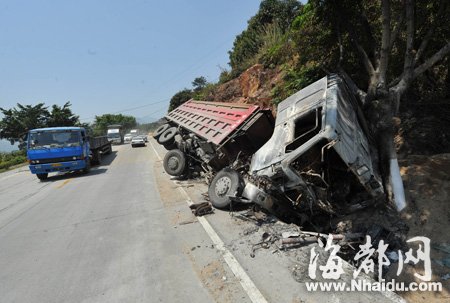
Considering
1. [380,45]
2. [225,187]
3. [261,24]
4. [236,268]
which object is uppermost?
[261,24]

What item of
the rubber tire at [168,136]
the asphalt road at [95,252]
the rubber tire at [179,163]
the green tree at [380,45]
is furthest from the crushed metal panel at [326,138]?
the rubber tire at [168,136]

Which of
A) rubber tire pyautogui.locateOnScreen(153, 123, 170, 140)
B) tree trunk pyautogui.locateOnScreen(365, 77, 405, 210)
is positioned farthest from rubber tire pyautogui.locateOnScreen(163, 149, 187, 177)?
tree trunk pyautogui.locateOnScreen(365, 77, 405, 210)

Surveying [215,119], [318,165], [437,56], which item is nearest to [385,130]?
[437,56]

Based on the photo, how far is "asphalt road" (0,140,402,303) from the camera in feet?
12.1

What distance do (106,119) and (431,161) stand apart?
71.4 metres

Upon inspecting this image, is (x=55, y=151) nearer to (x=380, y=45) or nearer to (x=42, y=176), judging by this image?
(x=42, y=176)

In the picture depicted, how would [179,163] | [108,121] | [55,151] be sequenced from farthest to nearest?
1. [108,121]
2. [55,151]
3. [179,163]

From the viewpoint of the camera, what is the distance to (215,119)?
9.55 m

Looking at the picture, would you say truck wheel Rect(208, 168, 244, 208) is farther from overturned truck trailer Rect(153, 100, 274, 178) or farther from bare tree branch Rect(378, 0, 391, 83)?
bare tree branch Rect(378, 0, 391, 83)

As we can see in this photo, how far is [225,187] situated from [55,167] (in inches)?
366

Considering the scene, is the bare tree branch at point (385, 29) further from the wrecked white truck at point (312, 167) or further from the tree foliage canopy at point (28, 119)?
the tree foliage canopy at point (28, 119)

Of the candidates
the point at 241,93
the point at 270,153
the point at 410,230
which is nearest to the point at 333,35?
the point at 270,153

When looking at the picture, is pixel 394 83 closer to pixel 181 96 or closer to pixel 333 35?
pixel 333 35

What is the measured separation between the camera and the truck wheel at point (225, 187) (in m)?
6.46
